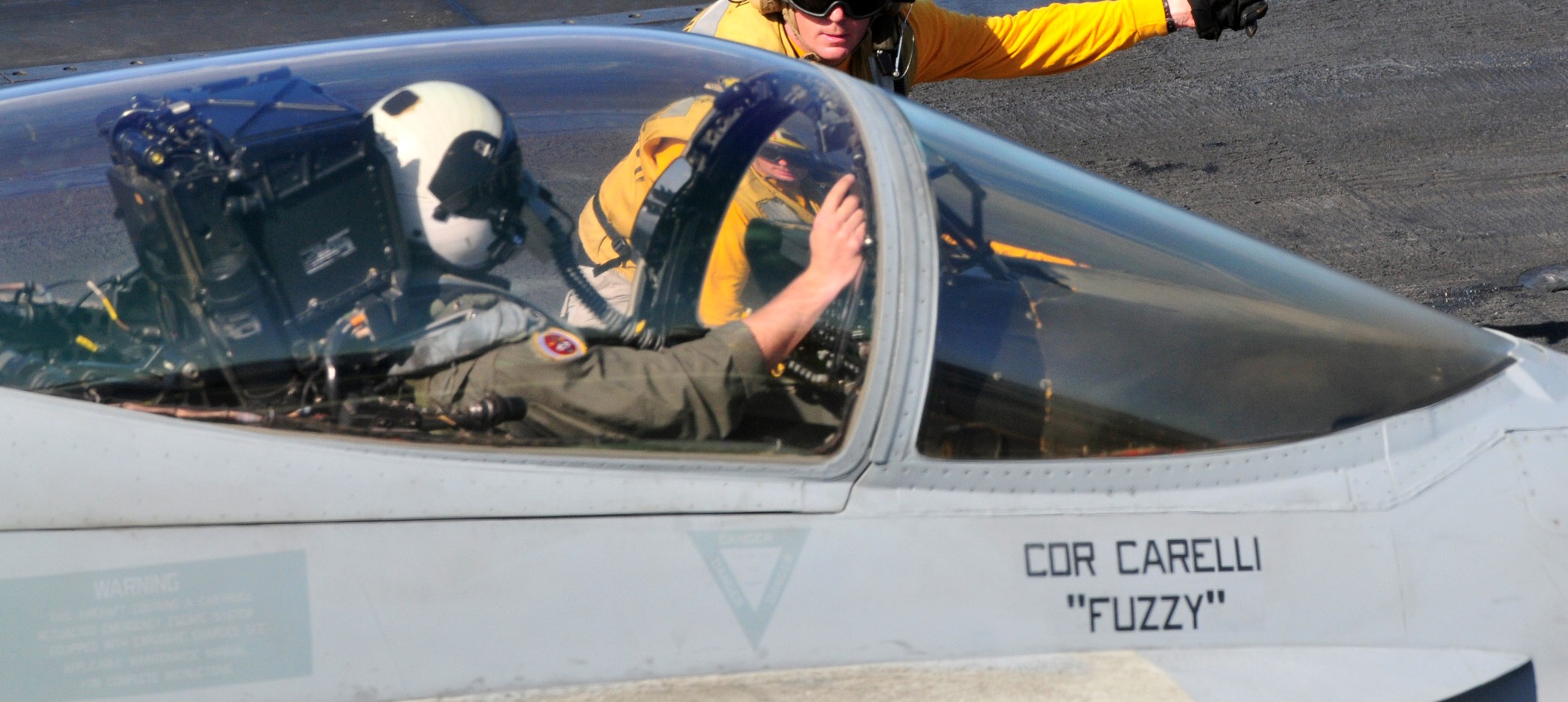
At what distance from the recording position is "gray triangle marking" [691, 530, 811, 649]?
7.34ft

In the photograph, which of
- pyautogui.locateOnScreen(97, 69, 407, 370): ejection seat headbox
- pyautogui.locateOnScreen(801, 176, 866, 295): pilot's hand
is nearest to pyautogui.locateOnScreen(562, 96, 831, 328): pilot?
pyautogui.locateOnScreen(801, 176, 866, 295): pilot's hand

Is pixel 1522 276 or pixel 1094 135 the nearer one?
pixel 1522 276

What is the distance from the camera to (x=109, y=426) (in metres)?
2.17

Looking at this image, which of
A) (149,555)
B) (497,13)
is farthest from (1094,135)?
(149,555)

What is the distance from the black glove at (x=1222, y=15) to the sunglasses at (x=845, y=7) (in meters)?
0.90

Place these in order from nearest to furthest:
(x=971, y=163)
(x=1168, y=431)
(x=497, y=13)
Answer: (x=1168, y=431) < (x=971, y=163) < (x=497, y=13)

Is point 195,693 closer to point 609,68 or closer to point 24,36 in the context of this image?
point 609,68

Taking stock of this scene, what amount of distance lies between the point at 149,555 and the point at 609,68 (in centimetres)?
139

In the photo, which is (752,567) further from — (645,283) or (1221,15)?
(1221,15)

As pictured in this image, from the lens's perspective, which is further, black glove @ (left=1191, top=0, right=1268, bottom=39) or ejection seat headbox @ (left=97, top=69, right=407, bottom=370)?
black glove @ (left=1191, top=0, right=1268, bottom=39)

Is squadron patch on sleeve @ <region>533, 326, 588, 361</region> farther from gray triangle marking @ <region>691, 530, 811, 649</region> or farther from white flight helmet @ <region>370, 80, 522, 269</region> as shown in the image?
gray triangle marking @ <region>691, 530, 811, 649</region>

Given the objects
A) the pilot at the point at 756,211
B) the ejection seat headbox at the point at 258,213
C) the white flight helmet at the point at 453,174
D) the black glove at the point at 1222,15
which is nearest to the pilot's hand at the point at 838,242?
the pilot at the point at 756,211

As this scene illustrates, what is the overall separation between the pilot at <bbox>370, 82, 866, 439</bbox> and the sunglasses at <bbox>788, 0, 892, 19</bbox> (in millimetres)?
1367

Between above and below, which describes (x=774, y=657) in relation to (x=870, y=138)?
below
